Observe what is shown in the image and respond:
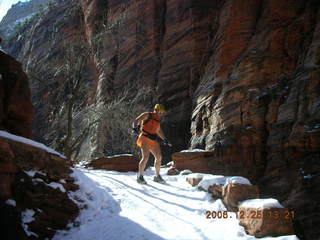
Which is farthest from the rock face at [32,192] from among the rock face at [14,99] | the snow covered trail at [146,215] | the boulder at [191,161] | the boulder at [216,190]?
the boulder at [191,161]

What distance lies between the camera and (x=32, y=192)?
4.48 metres

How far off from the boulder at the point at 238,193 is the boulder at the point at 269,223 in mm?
742

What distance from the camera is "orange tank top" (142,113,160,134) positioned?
698cm

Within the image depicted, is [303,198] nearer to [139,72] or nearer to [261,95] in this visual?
[261,95]

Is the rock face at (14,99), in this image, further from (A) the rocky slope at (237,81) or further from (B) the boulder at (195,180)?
(A) the rocky slope at (237,81)

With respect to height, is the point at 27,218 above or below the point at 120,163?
below

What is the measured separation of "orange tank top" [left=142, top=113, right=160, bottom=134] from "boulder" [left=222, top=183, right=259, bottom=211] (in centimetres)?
252

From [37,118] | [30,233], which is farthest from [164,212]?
[37,118]

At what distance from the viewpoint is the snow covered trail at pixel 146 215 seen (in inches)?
163

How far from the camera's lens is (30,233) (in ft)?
12.5

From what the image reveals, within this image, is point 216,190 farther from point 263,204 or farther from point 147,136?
point 147,136

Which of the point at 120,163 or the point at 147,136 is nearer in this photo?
the point at 147,136

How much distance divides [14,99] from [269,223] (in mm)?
5340

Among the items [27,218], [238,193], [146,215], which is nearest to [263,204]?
[238,193]
